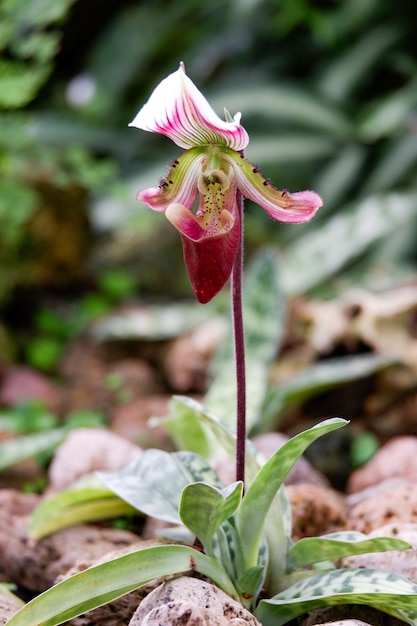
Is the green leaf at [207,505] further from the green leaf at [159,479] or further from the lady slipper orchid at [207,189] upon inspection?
the lady slipper orchid at [207,189]

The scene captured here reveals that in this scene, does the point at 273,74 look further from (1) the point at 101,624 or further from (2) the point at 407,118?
(1) the point at 101,624

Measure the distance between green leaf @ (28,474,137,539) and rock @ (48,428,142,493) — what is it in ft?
0.30

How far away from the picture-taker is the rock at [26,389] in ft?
6.27

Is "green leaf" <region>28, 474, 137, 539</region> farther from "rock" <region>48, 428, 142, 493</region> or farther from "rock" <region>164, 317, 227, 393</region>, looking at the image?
"rock" <region>164, 317, 227, 393</region>

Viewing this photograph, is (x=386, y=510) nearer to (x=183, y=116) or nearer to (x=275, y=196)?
(x=275, y=196)

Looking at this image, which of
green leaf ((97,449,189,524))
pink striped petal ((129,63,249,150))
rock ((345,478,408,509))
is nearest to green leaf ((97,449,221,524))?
green leaf ((97,449,189,524))

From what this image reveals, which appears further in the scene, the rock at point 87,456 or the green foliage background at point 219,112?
the green foliage background at point 219,112

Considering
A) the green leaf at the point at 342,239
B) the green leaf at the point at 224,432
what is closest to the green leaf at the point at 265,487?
the green leaf at the point at 224,432

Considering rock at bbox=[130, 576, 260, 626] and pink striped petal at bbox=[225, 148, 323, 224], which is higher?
pink striped petal at bbox=[225, 148, 323, 224]

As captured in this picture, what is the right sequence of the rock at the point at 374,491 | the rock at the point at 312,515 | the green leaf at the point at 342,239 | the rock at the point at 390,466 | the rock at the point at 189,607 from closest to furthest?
the rock at the point at 189,607, the rock at the point at 312,515, the rock at the point at 374,491, the rock at the point at 390,466, the green leaf at the point at 342,239

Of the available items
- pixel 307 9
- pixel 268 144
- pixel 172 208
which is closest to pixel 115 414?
pixel 172 208

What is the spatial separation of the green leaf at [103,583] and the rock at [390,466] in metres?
0.57

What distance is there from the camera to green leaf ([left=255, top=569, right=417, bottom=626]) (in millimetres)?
770

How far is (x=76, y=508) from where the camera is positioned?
1.14 meters
